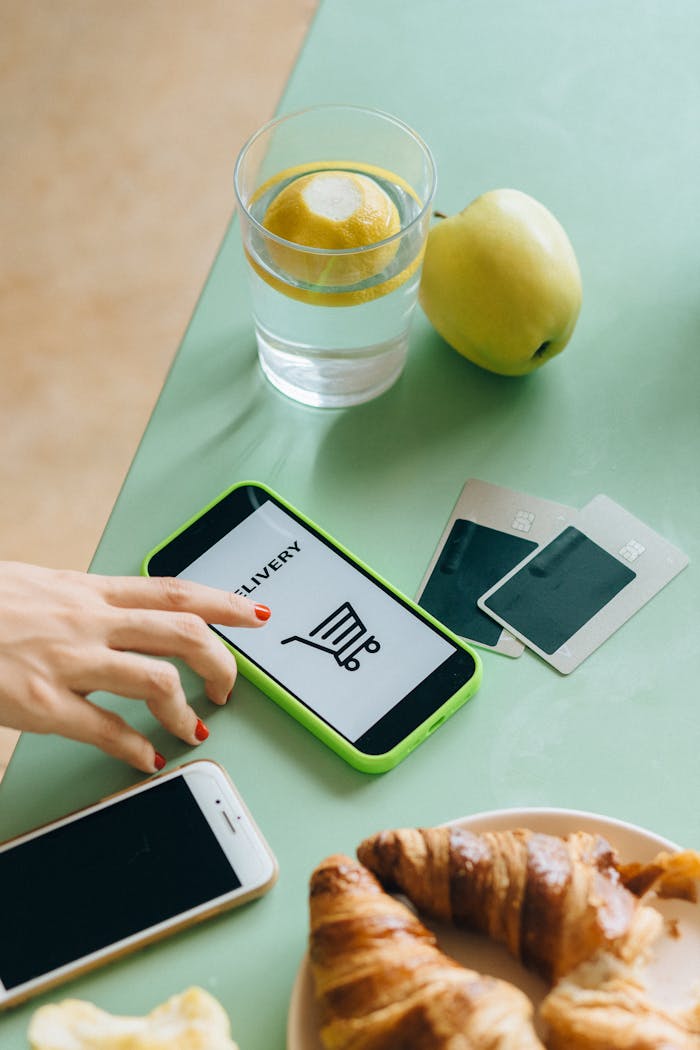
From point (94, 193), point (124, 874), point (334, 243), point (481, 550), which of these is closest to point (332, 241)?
point (334, 243)

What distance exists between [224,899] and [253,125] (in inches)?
58.1

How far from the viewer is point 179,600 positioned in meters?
0.74

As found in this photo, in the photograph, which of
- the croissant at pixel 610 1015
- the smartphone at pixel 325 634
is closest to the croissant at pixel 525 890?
the croissant at pixel 610 1015

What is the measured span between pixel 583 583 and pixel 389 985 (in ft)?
1.13

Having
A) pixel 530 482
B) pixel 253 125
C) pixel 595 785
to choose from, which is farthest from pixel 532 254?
pixel 253 125

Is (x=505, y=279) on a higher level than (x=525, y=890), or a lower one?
higher

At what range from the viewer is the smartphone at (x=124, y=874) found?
647 mm

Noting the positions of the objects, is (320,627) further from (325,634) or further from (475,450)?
(475,450)

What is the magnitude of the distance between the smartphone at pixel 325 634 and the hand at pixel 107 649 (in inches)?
1.3

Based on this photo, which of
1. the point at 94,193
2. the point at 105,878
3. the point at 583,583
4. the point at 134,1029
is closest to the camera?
the point at 134,1029

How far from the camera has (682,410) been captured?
2.86 feet

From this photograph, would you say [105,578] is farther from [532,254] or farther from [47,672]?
[532,254]

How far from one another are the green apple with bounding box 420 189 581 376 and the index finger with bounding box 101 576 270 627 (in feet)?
0.93

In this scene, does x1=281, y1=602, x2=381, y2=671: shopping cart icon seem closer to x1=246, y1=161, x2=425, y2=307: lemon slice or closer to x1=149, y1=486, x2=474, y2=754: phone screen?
x1=149, y1=486, x2=474, y2=754: phone screen
